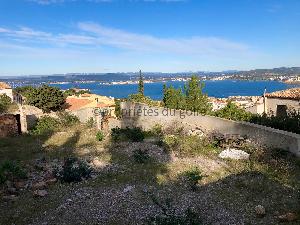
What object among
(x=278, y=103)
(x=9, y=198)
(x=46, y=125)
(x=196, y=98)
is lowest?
(x=9, y=198)

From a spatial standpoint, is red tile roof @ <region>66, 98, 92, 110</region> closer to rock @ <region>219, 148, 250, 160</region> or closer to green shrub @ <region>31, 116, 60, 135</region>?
green shrub @ <region>31, 116, 60, 135</region>

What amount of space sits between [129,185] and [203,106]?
16396mm

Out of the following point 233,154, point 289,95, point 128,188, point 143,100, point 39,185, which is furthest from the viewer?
point 143,100

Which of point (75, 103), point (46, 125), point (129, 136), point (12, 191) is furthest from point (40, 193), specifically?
point (75, 103)

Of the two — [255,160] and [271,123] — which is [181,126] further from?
[255,160]

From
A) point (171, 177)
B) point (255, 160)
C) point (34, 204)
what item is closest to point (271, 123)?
point (255, 160)

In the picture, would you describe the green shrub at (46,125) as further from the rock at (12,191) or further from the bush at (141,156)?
the rock at (12,191)

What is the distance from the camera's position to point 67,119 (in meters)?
25.2

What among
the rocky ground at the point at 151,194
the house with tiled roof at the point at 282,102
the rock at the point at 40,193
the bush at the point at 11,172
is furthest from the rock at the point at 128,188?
the house with tiled roof at the point at 282,102

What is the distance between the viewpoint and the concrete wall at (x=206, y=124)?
13.5m

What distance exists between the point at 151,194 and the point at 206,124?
314 inches

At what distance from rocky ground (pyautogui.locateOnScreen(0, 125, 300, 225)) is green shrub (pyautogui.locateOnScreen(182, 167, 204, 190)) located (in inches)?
6.7

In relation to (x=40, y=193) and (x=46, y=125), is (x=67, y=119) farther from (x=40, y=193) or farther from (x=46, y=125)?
(x=40, y=193)

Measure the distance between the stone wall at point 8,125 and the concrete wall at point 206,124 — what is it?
6.78 m
